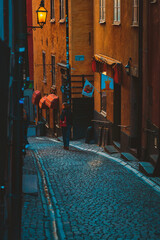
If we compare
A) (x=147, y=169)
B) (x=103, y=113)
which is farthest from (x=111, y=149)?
(x=147, y=169)

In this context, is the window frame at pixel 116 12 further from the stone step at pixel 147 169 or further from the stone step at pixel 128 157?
the stone step at pixel 147 169

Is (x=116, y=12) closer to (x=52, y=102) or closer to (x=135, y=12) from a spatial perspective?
(x=135, y=12)

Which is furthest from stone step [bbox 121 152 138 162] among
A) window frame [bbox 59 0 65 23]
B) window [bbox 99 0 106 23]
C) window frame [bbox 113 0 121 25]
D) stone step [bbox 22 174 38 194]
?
window frame [bbox 59 0 65 23]

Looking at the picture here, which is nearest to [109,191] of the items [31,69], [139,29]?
[139,29]

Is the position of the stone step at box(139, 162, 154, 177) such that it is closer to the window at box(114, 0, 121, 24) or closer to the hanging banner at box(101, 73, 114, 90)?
the hanging banner at box(101, 73, 114, 90)

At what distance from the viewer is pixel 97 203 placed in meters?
8.59

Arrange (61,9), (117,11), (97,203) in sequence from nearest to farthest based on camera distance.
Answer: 1. (97,203)
2. (117,11)
3. (61,9)

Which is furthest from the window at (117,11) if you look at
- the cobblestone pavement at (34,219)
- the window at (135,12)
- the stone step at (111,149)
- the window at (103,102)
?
the cobblestone pavement at (34,219)

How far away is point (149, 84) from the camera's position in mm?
12422

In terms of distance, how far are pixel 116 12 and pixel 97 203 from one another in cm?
934

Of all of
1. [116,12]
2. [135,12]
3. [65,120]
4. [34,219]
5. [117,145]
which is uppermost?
[116,12]

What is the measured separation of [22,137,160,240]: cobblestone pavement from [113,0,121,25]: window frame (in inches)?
215

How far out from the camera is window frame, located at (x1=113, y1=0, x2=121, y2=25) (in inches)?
625

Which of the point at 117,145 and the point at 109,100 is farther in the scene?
the point at 109,100
